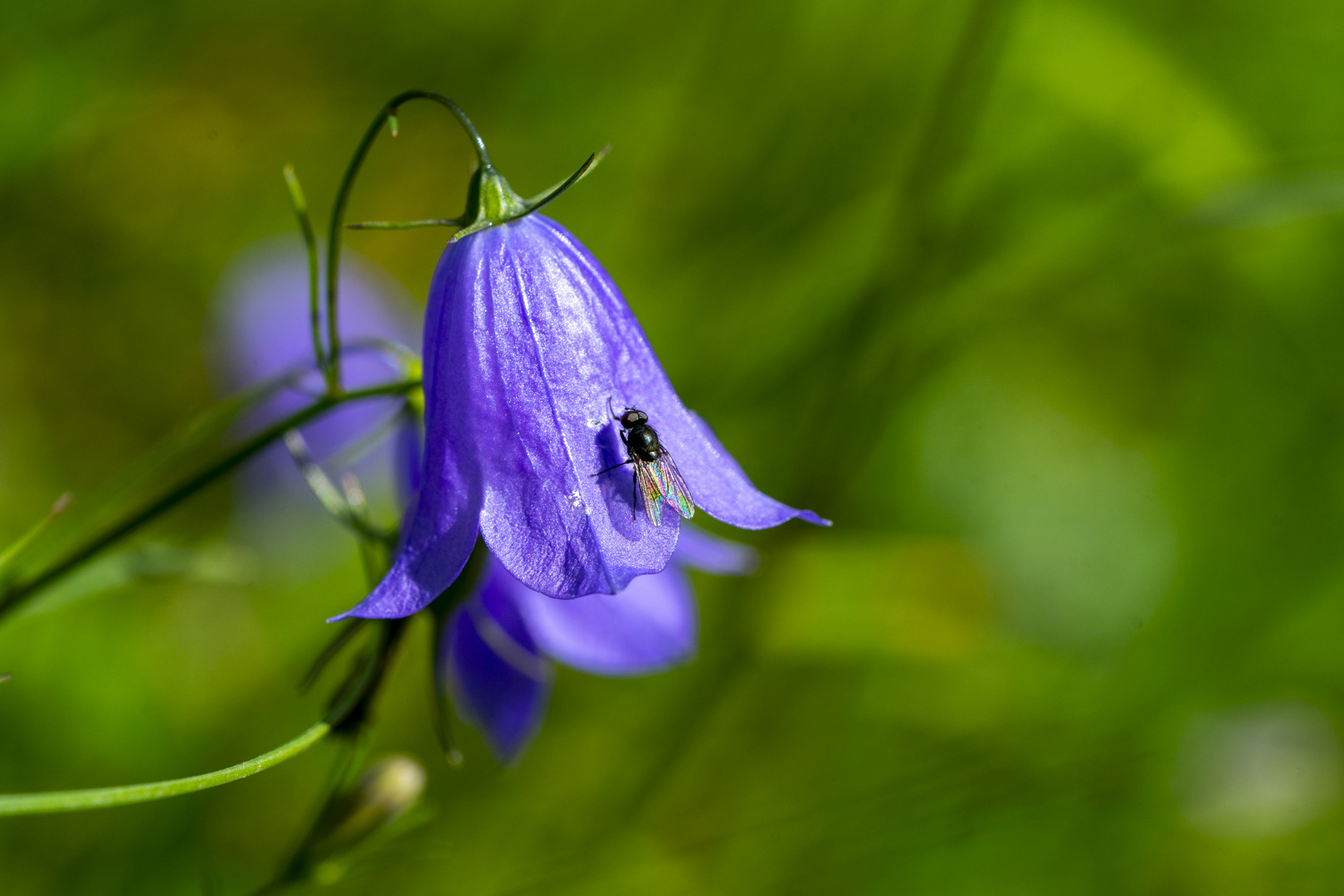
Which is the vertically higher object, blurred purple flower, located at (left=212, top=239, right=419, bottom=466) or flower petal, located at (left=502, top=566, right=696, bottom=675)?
blurred purple flower, located at (left=212, top=239, right=419, bottom=466)

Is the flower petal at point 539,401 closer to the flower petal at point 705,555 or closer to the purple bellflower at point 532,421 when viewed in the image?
the purple bellflower at point 532,421

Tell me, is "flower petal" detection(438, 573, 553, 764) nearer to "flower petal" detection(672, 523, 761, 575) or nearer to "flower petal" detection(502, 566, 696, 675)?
"flower petal" detection(502, 566, 696, 675)

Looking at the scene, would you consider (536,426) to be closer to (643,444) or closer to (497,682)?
(643,444)

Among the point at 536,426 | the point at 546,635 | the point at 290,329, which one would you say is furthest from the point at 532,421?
the point at 290,329

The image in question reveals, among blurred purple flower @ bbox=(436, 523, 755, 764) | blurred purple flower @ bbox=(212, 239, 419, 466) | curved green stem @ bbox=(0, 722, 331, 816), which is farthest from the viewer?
blurred purple flower @ bbox=(212, 239, 419, 466)

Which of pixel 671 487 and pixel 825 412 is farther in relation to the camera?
pixel 825 412

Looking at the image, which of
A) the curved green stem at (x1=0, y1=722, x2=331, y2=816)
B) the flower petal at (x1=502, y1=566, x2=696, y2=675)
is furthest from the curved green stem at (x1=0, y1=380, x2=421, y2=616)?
the flower petal at (x1=502, y1=566, x2=696, y2=675)
